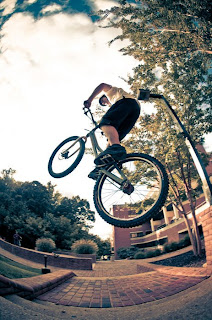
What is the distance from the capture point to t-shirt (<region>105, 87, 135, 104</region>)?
2.79m

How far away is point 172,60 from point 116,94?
566 cm

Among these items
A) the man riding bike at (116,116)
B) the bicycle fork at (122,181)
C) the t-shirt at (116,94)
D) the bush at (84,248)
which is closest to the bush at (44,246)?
the bush at (84,248)

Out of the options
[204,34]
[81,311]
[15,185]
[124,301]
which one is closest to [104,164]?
[81,311]

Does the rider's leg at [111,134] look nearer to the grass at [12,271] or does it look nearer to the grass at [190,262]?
the grass at [12,271]

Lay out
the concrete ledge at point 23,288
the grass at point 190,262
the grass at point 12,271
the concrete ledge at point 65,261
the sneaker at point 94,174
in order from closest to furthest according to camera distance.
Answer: the concrete ledge at point 23,288 → the sneaker at point 94,174 → the grass at point 12,271 → the grass at point 190,262 → the concrete ledge at point 65,261

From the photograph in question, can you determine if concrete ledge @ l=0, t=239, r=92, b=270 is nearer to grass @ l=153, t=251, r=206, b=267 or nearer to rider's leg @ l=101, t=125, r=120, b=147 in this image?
grass @ l=153, t=251, r=206, b=267

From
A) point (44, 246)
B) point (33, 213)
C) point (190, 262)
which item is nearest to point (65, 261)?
point (44, 246)

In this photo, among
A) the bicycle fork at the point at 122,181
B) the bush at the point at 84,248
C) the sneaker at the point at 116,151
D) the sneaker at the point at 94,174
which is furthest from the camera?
the bush at the point at 84,248

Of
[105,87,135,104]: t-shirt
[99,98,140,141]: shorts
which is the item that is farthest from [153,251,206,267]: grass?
[105,87,135,104]: t-shirt

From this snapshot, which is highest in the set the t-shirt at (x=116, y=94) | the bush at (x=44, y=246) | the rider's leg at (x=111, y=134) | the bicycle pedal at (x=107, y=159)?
the t-shirt at (x=116, y=94)

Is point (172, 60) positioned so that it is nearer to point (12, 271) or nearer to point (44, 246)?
point (12, 271)

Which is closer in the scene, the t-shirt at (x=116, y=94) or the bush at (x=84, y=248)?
the t-shirt at (x=116, y=94)

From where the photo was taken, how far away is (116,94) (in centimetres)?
290

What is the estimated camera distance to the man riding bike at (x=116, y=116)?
2770 millimetres
